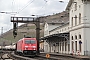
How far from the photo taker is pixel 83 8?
151 ft

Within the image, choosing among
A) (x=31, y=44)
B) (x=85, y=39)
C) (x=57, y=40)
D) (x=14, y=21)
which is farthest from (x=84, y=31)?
(x=57, y=40)

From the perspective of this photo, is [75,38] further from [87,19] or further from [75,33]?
[87,19]

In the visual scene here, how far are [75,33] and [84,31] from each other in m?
4.58

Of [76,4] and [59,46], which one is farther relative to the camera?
[59,46]

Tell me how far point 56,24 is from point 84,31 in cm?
3636

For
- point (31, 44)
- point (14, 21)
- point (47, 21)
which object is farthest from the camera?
point (47, 21)

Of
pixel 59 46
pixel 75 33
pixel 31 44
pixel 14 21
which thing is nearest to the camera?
pixel 31 44

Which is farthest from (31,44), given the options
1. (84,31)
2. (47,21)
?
(47,21)

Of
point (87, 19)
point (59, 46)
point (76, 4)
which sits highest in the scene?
point (76, 4)

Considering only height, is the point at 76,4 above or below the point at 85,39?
above

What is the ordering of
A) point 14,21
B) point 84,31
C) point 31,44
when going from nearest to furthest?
point 31,44 → point 84,31 → point 14,21

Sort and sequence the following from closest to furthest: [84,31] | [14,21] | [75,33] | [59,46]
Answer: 1. [84,31]
2. [75,33]
3. [14,21]
4. [59,46]

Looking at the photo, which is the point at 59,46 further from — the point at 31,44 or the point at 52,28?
the point at 31,44

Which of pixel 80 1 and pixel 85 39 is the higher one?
pixel 80 1
